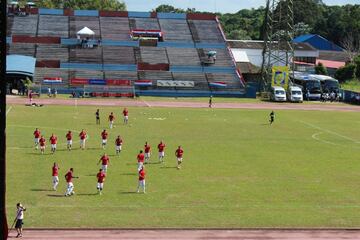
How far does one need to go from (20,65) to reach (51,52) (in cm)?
1173

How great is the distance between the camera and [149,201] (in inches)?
1153

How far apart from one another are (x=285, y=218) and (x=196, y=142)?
826 inches

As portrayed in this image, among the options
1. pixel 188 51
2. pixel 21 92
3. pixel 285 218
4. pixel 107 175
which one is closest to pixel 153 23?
pixel 188 51

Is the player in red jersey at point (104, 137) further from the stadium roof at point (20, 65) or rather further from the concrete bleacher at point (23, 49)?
the concrete bleacher at point (23, 49)

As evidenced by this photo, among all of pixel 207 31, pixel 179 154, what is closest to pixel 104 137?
pixel 179 154

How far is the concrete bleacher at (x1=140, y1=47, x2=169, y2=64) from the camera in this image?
325 feet

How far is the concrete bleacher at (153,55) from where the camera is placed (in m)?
99.1

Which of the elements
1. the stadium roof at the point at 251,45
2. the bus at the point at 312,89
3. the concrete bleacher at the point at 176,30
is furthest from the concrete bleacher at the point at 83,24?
the bus at the point at 312,89

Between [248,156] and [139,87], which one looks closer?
[248,156]

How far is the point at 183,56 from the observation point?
101 m

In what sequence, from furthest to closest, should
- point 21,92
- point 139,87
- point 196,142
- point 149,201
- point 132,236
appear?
point 139,87 → point 21,92 → point 196,142 → point 149,201 → point 132,236

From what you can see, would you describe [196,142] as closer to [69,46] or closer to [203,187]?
[203,187]

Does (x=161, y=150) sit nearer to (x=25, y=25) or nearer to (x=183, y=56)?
(x=183, y=56)

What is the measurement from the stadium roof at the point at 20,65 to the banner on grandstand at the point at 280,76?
35.4 m
